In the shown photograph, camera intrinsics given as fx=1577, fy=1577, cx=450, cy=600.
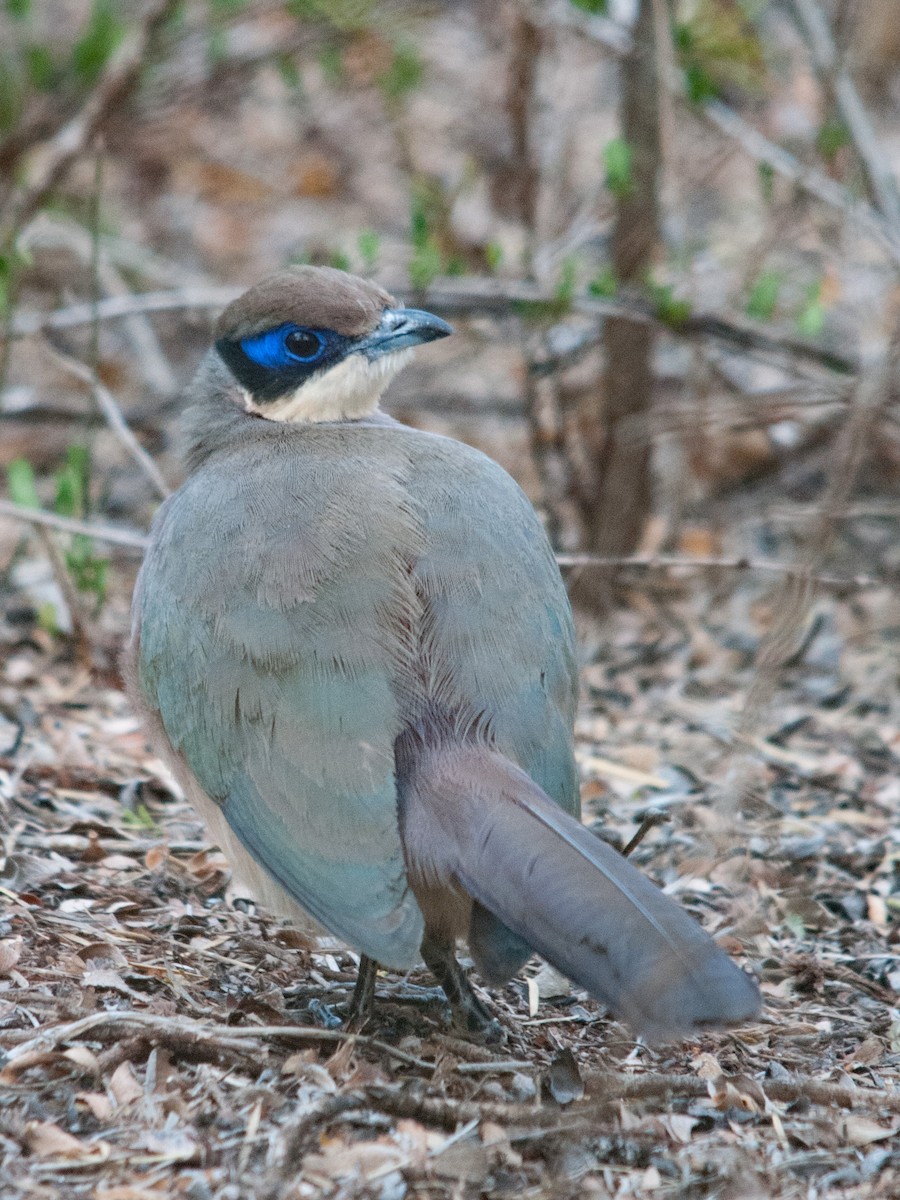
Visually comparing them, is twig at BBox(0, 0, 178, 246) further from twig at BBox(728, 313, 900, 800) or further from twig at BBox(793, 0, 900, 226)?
twig at BBox(728, 313, 900, 800)

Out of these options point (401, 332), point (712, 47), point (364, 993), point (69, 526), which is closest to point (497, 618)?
point (364, 993)

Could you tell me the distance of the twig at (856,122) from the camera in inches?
244

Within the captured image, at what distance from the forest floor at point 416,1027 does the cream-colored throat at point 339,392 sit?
137 centimetres

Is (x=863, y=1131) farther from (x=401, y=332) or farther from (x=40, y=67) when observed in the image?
(x=40, y=67)

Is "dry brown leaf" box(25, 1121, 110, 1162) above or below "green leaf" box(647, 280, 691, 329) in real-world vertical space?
below

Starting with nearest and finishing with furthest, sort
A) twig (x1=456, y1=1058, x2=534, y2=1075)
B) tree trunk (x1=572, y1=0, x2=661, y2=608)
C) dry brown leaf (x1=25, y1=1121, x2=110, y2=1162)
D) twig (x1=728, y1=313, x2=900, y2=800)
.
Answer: twig (x1=728, y1=313, x2=900, y2=800) < dry brown leaf (x1=25, y1=1121, x2=110, y2=1162) < twig (x1=456, y1=1058, x2=534, y2=1075) < tree trunk (x1=572, y1=0, x2=661, y2=608)

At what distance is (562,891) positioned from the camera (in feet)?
10.4

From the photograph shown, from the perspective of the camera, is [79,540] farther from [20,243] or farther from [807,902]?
[807,902]

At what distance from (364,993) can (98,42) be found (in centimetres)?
591

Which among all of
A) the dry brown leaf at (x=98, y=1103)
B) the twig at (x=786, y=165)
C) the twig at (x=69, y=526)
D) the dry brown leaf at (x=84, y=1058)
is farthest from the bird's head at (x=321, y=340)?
the twig at (x=786, y=165)

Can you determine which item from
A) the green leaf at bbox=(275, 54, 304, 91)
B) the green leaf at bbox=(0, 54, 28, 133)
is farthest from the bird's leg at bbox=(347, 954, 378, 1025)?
the green leaf at bbox=(0, 54, 28, 133)

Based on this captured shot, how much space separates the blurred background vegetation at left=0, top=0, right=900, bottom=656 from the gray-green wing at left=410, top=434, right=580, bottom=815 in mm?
635

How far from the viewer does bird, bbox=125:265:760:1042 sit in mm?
3191

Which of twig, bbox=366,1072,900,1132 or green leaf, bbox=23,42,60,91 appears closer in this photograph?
twig, bbox=366,1072,900,1132
